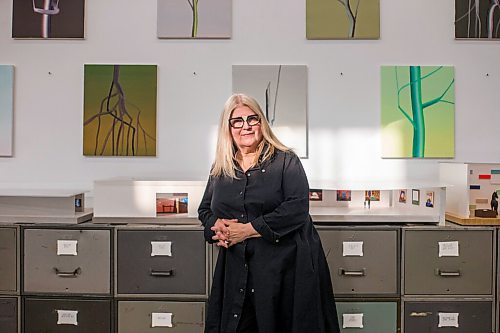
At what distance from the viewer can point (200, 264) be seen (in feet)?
8.36

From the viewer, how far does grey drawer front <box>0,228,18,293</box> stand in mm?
2578

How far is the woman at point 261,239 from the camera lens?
2145mm

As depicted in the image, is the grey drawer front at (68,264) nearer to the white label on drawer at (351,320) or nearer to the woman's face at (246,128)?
the woman's face at (246,128)

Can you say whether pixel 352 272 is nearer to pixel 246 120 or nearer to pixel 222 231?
Answer: pixel 222 231

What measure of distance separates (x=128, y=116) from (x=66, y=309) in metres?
1.13

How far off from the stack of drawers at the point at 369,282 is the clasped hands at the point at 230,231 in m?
0.51

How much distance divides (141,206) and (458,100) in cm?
192

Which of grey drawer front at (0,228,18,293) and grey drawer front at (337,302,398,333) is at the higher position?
grey drawer front at (0,228,18,293)

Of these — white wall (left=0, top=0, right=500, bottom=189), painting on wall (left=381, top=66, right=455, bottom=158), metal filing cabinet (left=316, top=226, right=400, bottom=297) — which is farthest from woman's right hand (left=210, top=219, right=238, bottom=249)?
painting on wall (left=381, top=66, right=455, bottom=158)

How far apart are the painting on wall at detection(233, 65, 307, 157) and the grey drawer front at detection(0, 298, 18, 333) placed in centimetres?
165

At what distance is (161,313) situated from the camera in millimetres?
2547

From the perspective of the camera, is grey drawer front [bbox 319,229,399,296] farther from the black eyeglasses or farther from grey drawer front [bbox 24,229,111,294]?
grey drawer front [bbox 24,229,111,294]

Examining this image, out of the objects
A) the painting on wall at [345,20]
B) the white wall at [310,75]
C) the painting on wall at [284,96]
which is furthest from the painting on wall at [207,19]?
the painting on wall at [345,20]

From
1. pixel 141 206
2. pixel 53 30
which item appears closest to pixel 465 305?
pixel 141 206
